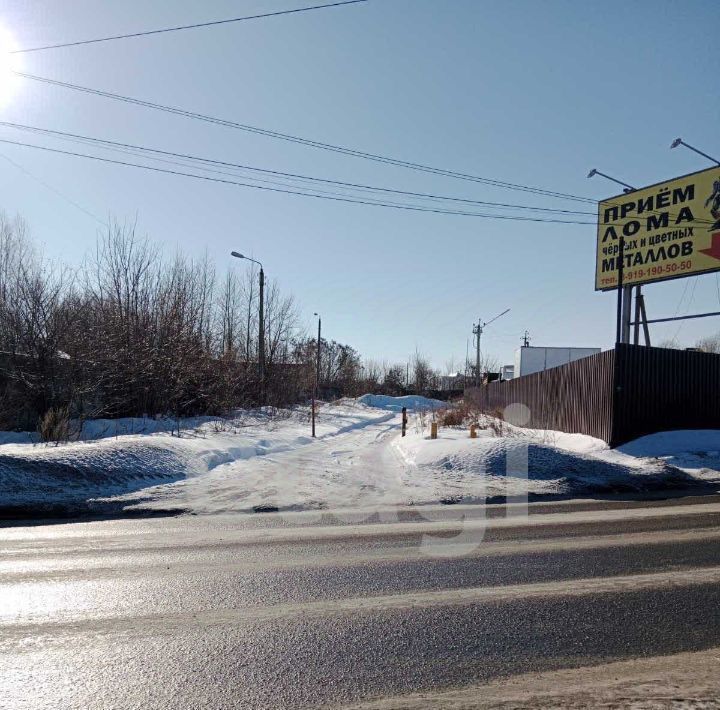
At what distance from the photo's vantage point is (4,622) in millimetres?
3887

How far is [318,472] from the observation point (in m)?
11.3

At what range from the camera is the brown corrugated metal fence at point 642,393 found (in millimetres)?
15391

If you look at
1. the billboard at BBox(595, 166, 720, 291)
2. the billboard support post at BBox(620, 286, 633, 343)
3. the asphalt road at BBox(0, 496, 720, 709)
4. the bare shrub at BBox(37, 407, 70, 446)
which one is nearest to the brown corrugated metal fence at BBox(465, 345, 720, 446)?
the billboard support post at BBox(620, 286, 633, 343)

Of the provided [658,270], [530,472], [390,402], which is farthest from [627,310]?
[390,402]

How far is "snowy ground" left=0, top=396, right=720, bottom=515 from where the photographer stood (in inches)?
339

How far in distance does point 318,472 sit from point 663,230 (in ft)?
56.2

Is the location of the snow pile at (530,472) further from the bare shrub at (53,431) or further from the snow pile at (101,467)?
the bare shrub at (53,431)

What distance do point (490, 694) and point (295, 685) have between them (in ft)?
3.41

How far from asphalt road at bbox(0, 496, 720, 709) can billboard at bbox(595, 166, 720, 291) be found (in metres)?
16.4

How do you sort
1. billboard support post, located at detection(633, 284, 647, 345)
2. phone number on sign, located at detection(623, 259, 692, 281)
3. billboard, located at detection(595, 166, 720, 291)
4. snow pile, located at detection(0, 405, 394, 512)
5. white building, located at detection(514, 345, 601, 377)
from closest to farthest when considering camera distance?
snow pile, located at detection(0, 405, 394, 512) → billboard, located at detection(595, 166, 720, 291) → phone number on sign, located at detection(623, 259, 692, 281) → billboard support post, located at detection(633, 284, 647, 345) → white building, located at detection(514, 345, 601, 377)

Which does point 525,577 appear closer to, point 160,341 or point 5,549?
point 5,549

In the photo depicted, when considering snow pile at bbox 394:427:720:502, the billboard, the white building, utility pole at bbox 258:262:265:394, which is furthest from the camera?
the white building

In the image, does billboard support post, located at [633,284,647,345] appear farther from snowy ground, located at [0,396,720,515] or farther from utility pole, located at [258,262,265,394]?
utility pole, located at [258,262,265,394]

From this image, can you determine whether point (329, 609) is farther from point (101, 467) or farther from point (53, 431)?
point (53, 431)
